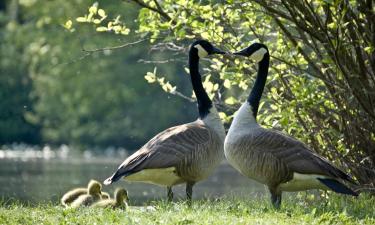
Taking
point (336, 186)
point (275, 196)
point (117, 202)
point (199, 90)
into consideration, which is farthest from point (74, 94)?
point (336, 186)

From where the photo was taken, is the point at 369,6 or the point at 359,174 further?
the point at 359,174

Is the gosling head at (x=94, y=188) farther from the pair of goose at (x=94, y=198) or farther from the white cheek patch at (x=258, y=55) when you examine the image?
the white cheek patch at (x=258, y=55)

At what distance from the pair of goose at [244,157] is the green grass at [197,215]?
0.36m

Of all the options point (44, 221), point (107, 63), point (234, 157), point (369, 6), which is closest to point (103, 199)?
point (234, 157)

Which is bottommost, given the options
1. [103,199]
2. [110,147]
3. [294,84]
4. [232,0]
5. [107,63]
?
[110,147]

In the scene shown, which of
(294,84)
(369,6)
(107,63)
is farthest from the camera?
(107,63)

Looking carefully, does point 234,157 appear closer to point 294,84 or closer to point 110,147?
point 294,84

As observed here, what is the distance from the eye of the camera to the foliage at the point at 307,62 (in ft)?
36.2

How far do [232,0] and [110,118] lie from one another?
4784cm

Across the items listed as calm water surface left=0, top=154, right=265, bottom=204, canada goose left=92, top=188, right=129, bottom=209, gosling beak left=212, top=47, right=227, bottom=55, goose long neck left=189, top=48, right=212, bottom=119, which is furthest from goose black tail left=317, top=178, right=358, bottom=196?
calm water surface left=0, top=154, right=265, bottom=204

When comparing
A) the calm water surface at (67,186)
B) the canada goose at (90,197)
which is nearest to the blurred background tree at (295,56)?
the canada goose at (90,197)

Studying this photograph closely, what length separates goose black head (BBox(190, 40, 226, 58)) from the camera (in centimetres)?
1249

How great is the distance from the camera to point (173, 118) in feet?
196

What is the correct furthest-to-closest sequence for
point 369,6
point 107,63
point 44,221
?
point 107,63, point 369,6, point 44,221
